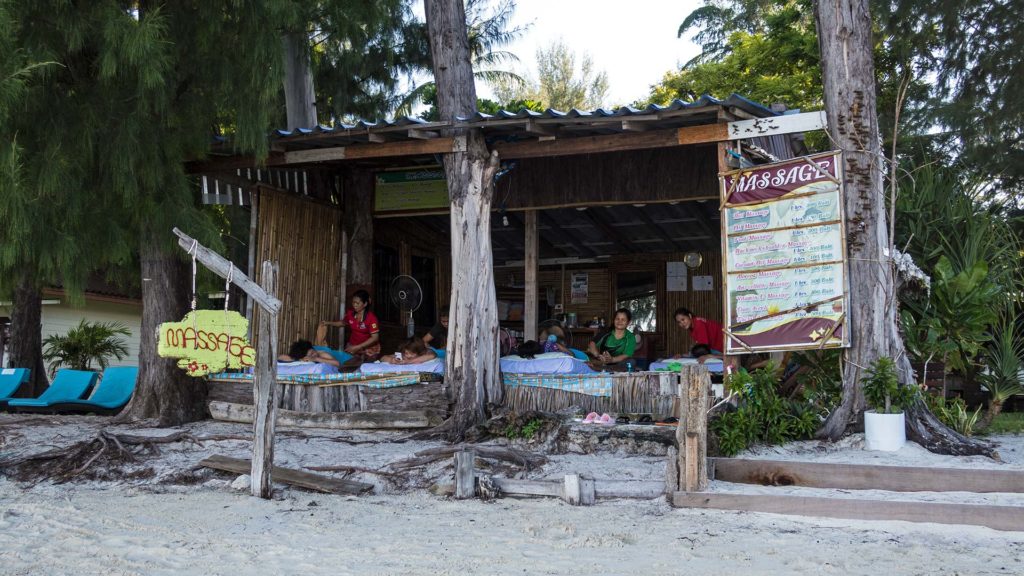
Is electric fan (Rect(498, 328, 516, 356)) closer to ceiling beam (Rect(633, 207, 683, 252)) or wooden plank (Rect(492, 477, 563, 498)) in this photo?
ceiling beam (Rect(633, 207, 683, 252))

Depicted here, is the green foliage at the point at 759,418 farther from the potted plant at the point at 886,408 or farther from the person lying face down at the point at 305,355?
the person lying face down at the point at 305,355

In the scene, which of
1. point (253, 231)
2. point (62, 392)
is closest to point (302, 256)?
point (253, 231)

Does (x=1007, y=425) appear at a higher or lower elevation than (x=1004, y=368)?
lower

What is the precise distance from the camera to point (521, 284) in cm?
1414

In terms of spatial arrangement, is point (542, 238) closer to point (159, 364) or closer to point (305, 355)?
point (305, 355)

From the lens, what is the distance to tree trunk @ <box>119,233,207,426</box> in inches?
366

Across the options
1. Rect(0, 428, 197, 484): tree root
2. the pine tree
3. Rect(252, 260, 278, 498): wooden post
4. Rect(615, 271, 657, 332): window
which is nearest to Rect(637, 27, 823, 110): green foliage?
Rect(615, 271, 657, 332): window

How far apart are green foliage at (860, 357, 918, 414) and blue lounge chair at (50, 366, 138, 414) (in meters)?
7.72

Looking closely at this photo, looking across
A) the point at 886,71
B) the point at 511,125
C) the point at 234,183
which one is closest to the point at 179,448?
the point at 234,183

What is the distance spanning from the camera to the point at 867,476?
5.95m

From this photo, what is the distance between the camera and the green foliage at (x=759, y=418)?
724 centimetres

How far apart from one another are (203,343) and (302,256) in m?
4.88

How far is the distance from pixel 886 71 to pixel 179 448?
44.0ft

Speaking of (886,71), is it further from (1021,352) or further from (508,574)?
(508,574)
